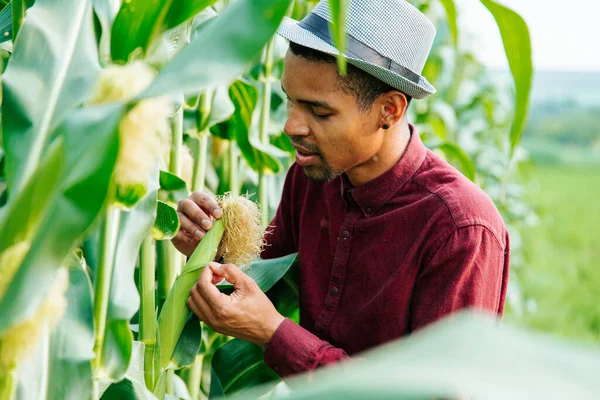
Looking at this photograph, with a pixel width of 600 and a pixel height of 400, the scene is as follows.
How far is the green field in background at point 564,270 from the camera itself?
3.98m

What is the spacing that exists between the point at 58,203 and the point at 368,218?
840 millimetres

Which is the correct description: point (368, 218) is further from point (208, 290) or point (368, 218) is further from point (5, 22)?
point (5, 22)

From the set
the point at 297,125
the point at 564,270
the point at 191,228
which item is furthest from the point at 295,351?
the point at 564,270

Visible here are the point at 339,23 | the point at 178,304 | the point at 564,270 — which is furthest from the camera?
the point at 564,270

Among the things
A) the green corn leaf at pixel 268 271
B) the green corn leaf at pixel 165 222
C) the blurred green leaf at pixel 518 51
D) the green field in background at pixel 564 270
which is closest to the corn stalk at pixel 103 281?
the green corn leaf at pixel 165 222

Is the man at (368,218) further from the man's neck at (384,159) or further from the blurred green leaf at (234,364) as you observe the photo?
the blurred green leaf at (234,364)

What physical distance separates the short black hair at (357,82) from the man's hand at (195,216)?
283mm

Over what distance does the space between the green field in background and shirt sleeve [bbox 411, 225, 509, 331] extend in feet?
8.41

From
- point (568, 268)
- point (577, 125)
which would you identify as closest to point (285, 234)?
point (568, 268)

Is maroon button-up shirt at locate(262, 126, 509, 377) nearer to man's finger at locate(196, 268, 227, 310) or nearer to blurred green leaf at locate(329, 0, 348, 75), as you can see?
man's finger at locate(196, 268, 227, 310)

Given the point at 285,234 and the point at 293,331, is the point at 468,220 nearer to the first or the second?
the point at 293,331

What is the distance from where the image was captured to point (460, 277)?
4.00ft

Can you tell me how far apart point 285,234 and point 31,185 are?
3.35 feet

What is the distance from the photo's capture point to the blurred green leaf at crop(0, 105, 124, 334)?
0.57 m
